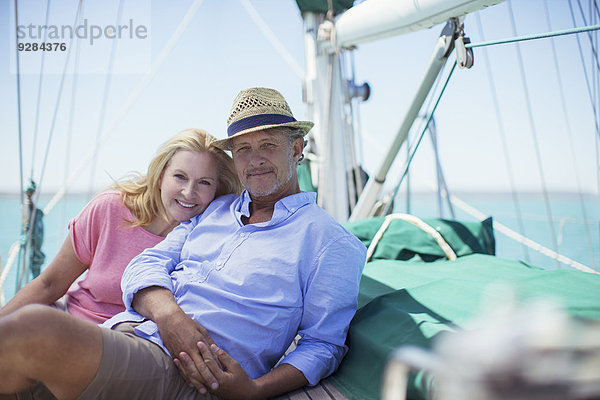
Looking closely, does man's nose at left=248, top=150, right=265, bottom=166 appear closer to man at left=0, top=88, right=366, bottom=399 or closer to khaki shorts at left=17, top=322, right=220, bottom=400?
man at left=0, top=88, right=366, bottom=399

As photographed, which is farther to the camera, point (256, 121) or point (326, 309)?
point (256, 121)

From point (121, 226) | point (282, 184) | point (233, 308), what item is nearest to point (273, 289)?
point (233, 308)

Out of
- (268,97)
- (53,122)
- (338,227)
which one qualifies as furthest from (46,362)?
(53,122)

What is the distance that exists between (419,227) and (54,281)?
6.30 feet

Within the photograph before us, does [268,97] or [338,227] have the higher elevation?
[268,97]

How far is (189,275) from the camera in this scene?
4.86 ft

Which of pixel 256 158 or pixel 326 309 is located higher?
pixel 256 158

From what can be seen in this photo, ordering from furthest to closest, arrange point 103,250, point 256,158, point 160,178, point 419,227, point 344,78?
point 344,78 < point 419,227 < point 160,178 < point 103,250 < point 256,158

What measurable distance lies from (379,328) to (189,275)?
0.67 metres

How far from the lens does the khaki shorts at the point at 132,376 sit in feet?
3.62

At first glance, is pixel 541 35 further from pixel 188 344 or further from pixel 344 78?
pixel 344 78

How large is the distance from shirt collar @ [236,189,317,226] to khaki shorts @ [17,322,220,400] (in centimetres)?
53

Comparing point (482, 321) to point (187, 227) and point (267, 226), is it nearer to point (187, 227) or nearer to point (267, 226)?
point (267, 226)

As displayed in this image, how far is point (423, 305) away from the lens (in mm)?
1614
